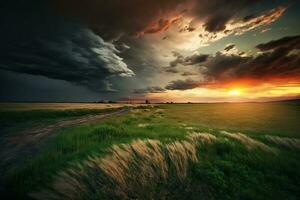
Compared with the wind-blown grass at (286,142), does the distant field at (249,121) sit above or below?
below

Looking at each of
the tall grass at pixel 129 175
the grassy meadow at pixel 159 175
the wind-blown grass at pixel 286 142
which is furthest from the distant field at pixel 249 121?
the tall grass at pixel 129 175

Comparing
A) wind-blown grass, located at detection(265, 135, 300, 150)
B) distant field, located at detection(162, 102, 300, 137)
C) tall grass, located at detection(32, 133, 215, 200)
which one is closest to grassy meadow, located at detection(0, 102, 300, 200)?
tall grass, located at detection(32, 133, 215, 200)

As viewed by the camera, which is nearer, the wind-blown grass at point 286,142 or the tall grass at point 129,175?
the tall grass at point 129,175

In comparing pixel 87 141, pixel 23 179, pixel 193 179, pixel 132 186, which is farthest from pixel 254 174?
pixel 87 141

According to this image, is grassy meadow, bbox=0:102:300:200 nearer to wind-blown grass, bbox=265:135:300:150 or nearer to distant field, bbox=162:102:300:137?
wind-blown grass, bbox=265:135:300:150

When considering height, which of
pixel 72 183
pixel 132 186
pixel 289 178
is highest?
pixel 72 183

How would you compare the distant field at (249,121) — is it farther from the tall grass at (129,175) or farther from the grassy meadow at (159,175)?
the tall grass at (129,175)

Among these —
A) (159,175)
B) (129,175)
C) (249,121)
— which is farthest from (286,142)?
(249,121)

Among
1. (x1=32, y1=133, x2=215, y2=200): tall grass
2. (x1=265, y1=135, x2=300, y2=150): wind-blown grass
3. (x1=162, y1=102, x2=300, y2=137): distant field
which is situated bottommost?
(x1=162, y1=102, x2=300, y2=137): distant field

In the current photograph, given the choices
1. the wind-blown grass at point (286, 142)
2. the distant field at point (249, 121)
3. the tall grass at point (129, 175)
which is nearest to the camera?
the tall grass at point (129, 175)

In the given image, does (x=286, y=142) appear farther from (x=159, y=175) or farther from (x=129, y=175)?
(x=129, y=175)

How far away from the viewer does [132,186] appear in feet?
14.9

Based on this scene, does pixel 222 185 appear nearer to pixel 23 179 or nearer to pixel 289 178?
pixel 289 178

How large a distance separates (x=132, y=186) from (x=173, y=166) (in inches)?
71.8
